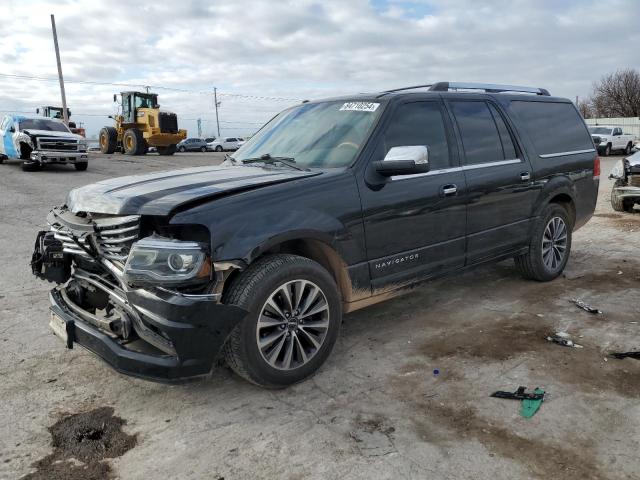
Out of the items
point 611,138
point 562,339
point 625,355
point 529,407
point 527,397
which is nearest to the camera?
point 529,407

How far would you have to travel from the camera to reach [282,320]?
3.26 m

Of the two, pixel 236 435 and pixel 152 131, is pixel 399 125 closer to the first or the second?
pixel 236 435

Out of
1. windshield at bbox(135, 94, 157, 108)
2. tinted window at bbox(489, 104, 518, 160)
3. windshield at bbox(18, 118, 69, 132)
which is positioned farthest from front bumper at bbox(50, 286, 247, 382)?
windshield at bbox(135, 94, 157, 108)

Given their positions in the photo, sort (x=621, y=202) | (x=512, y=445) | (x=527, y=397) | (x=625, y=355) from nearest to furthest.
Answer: (x=512, y=445), (x=527, y=397), (x=625, y=355), (x=621, y=202)

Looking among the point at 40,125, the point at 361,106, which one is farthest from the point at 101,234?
the point at 40,125

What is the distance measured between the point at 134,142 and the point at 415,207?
24661mm

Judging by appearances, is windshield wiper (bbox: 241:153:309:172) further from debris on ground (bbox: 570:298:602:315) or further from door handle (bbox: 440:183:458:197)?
A: debris on ground (bbox: 570:298:602:315)

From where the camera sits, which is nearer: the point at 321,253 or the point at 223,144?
the point at 321,253

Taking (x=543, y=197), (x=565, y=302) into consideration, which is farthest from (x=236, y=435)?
(x=543, y=197)

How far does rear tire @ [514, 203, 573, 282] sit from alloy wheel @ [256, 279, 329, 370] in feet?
9.32

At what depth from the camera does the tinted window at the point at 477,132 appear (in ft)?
14.8

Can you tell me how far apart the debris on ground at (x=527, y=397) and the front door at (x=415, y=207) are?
110 cm

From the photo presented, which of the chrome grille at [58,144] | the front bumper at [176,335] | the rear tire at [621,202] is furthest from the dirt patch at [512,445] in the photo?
the chrome grille at [58,144]

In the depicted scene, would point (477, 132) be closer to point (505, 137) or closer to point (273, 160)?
point (505, 137)
